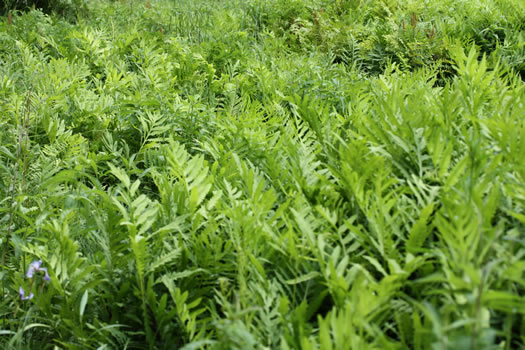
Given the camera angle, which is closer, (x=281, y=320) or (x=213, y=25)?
(x=281, y=320)

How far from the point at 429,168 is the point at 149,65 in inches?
120

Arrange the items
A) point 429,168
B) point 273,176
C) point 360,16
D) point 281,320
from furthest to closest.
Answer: point 360,16, point 273,176, point 429,168, point 281,320

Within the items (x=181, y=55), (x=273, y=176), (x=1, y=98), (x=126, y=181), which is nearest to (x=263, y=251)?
(x=273, y=176)

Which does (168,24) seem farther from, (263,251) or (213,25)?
(263,251)

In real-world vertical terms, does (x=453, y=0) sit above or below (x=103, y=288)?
above

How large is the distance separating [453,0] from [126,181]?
5238mm

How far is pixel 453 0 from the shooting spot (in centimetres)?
583

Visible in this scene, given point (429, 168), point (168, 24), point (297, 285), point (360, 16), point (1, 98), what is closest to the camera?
point (297, 285)

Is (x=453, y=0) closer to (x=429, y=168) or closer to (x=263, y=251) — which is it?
(x=429, y=168)

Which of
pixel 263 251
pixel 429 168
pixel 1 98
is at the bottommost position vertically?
pixel 1 98

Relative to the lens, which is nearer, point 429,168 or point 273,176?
point 429,168

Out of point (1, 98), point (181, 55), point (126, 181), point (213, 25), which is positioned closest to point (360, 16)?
point (213, 25)

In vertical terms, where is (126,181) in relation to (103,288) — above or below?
above

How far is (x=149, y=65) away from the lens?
13.9ft
